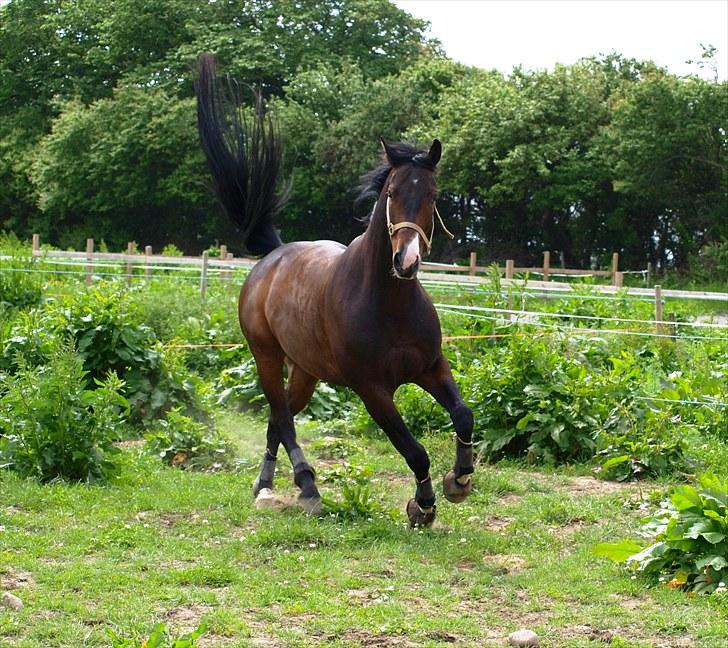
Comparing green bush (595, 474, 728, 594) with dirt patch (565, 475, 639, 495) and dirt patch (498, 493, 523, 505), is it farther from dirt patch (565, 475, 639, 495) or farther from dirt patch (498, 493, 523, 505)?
dirt patch (565, 475, 639, 495)

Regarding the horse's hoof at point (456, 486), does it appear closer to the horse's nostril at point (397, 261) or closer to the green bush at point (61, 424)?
the horse's nostril at point (397, 261)

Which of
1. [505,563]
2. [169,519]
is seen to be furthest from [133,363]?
[505,563]

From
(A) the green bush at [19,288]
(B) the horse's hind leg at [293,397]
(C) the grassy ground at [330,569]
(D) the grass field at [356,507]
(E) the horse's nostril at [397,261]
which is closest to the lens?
(C) the grassy ground at [330,569]

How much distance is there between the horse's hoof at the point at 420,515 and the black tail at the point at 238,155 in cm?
296

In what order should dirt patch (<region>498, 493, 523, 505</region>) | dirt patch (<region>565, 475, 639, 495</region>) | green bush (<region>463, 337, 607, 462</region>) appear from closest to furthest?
dirt patch (<region>498, 493, 523, 505</region>) → dirt patch (<region>565, 475, 639, 495</region>) → green bush (<region>463, 337, 607, 462</region>)

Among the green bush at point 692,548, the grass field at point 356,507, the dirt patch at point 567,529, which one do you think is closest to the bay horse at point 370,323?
the grass field at point 356,507

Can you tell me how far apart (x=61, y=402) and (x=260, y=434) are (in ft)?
8.26

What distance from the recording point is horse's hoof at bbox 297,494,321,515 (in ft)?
22.7

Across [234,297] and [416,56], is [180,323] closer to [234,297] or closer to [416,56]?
[234,297]

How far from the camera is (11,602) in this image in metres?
4.80

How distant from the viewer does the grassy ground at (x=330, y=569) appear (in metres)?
4.57

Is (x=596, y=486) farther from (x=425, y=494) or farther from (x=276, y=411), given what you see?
(x=276, y=411)

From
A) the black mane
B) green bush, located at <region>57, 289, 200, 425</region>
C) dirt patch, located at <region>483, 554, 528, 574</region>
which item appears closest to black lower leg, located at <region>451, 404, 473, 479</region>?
dirt patch, located at <region>483, 554, 528, 574</region>

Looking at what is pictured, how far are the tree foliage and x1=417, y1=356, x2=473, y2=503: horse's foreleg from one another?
16673mm
